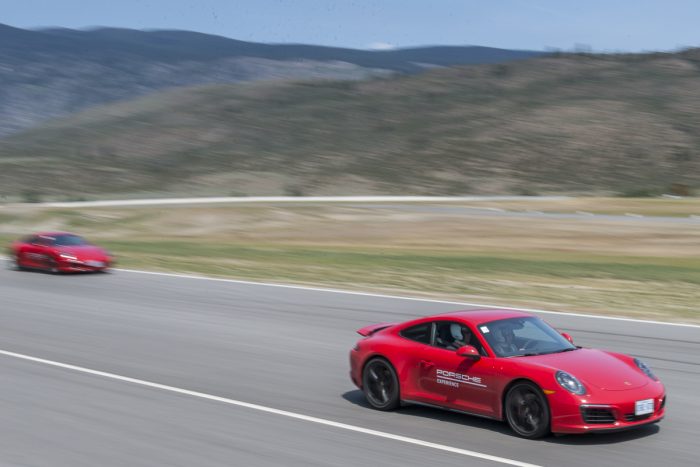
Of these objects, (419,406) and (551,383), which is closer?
(551,383)

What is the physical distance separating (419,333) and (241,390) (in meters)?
2.57

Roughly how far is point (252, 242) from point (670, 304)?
22.5 m

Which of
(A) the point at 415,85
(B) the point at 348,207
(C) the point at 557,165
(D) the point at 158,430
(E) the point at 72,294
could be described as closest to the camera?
(D) the point at 158,430

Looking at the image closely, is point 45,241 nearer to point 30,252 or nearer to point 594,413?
point 30,252

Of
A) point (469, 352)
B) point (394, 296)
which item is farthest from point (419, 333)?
point (394, 296)

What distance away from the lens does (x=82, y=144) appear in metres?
118

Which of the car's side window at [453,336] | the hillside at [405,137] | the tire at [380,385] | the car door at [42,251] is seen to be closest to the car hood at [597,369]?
the car's side window at [453,336]

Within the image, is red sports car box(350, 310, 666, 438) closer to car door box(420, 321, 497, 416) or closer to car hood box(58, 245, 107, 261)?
car door box(420, 321, 497, 416)

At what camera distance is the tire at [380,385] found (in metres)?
10.2

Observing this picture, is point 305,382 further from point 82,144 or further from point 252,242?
point 82,144

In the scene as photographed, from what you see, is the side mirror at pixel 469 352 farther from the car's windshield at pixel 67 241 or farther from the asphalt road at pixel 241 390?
the car's windshield at pixel 67 241

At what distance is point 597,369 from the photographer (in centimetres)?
902

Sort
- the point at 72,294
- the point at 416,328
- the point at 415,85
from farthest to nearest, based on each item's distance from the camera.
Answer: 1. the point at 415,85
2. the point at 72,294
3. the point at 416,328

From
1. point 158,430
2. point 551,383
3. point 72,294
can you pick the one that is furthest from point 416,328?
point 72,294
